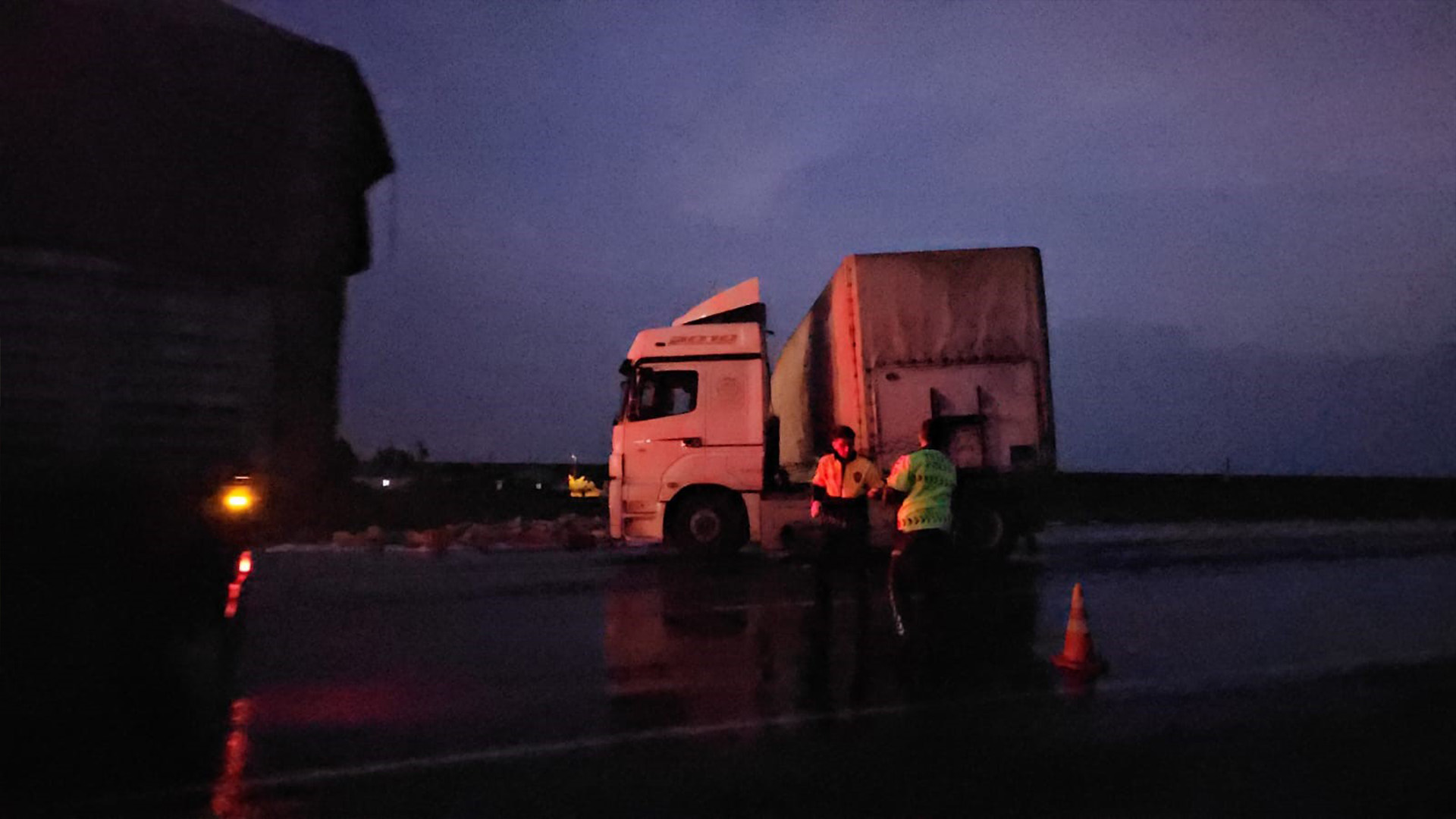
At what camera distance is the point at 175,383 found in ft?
38.9

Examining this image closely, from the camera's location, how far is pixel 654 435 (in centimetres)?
1371

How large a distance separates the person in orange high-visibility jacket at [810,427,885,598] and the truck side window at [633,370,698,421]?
17.9 feet

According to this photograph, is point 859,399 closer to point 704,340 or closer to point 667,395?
point 704,340

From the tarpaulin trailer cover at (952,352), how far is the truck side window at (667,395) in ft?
6.33

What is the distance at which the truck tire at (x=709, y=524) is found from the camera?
13688mm

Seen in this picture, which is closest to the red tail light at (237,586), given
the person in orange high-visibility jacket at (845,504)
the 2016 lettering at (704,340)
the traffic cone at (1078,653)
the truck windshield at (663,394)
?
the person in orange high-visibility jacket at (845,504)

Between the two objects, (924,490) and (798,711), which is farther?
(924,490)

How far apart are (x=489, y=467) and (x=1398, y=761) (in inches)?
1298

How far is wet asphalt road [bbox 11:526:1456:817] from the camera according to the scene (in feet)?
15.6

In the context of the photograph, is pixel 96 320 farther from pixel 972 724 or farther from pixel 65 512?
pixel 972 724

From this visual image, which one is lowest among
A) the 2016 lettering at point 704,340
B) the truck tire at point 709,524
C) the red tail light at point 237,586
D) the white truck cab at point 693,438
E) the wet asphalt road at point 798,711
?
the wet asphalt road at point 798,711

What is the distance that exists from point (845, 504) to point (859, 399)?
4.66 metres

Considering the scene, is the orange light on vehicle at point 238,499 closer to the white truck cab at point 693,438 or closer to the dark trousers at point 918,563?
the dark trousers at point 918,563

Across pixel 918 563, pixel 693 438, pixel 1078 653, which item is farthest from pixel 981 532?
pixel 918 563
